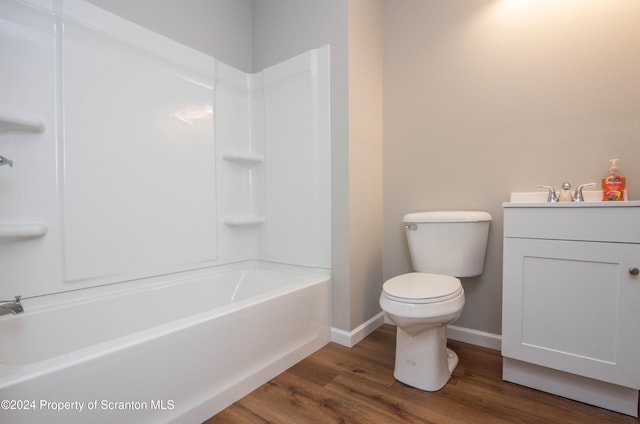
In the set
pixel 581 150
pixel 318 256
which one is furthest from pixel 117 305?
pixel 581 150

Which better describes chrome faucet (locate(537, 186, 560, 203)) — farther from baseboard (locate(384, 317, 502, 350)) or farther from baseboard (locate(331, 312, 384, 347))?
baseboard (locate(331, 312, 384, 347))

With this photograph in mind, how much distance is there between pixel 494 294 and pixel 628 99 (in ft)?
3.59

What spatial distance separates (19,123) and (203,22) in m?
1.22

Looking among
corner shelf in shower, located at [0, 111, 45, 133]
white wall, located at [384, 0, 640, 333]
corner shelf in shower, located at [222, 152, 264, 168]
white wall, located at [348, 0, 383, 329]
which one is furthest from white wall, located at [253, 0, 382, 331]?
corner shelf in shower, located at [0, 111, 45, 133]

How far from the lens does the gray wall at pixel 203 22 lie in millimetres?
1591

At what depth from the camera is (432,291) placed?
126 cm

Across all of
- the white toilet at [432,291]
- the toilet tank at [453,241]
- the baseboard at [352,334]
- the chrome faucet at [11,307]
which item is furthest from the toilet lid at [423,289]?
the chrome faucet at [11,307]

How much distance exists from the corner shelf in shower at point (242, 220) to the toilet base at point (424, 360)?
1202mm

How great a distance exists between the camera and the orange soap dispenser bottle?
49.8 inches

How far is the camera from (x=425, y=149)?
6.09ft

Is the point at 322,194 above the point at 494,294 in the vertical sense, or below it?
above

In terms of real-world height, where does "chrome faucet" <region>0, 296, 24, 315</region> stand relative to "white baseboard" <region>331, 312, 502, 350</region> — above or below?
above

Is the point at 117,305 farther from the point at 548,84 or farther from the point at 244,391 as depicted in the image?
the point at 548,84

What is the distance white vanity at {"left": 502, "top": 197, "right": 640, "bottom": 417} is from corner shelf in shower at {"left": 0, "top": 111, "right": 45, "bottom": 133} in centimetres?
203
